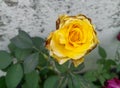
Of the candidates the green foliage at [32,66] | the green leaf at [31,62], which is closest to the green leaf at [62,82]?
the green foliage at [32,66]

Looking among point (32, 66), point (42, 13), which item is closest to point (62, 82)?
point (32, 66)

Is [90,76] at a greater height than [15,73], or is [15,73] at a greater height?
[15,73]

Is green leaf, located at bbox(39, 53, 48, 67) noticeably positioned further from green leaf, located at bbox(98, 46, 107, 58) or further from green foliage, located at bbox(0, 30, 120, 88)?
green leaf, located at bbox(98, 46, 107, 58)

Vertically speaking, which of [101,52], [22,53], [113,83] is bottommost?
[113,83]

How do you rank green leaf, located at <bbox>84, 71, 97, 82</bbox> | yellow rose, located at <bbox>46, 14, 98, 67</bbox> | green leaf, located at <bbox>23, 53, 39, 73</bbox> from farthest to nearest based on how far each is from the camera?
1. green leaf, located at <bbox>84, 71, 97, 82</bbox>
2. green leaf, located at <bbox>23, 53, 39, 73</bbox>
3. yellow rose, located at <bbox>46, 14, 98, 67</bbox>

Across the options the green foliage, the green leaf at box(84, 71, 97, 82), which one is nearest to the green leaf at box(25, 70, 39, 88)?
the green foliage

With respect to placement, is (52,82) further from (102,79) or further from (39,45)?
(102,79)

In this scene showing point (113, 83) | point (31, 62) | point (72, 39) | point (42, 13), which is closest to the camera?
point (72, 39)

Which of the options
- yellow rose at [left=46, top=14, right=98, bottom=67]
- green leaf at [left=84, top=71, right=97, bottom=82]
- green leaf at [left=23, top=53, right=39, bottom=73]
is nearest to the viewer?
yellow rose at [left=46, top=14, right=98, bottom=67]
